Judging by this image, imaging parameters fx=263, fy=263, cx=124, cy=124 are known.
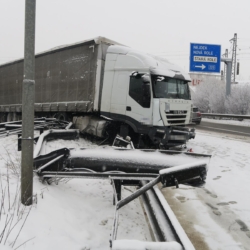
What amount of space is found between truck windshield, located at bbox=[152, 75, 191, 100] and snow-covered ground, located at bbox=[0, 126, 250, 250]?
3511mm

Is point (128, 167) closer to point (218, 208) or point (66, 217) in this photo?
point (66, 217)

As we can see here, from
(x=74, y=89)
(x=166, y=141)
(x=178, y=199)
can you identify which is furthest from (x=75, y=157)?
(x=74, y=89)

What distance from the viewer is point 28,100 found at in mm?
2879

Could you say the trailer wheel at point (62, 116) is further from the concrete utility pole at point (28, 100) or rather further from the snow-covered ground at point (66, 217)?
the concrete utility pole at point (28, 100)

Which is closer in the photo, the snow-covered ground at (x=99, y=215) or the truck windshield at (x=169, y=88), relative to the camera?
the snow-covered ground at (x=99, y=215)

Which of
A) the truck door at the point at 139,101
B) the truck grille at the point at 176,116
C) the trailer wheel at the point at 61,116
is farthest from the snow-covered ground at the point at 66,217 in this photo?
the trailer wheel at the point at 61,116

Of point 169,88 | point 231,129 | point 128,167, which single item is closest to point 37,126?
point 169,88

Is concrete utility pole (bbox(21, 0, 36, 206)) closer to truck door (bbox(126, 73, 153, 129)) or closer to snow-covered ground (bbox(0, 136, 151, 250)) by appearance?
snow-covered ground (bbox(0, 136, 151, 250))

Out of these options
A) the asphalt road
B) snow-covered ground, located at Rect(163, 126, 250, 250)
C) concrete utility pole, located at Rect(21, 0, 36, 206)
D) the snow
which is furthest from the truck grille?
the snow

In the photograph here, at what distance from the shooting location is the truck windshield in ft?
26.7

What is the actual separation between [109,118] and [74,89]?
207 cm

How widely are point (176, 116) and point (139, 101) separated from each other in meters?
1.40

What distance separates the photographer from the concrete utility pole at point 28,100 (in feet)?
9.17

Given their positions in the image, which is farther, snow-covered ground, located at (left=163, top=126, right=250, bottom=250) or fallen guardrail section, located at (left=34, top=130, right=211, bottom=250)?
snow-covered ground, located at (left=163, top=126, right=250, bottom=250)
